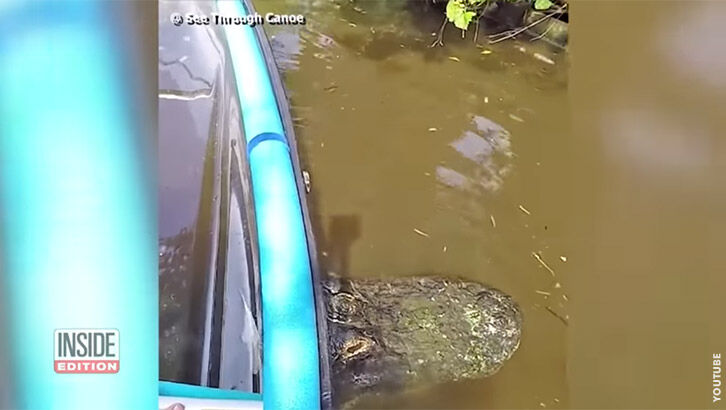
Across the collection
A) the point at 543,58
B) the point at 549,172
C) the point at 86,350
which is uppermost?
the point at 543,58

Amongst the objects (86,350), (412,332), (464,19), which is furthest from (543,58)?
(86,350)

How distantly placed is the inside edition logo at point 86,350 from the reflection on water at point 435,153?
277 millimetres

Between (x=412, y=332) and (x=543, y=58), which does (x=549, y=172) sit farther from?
(x=412, y=332)

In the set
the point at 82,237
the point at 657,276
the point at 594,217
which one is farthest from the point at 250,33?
the point at 657,276

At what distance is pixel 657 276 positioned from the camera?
900mm

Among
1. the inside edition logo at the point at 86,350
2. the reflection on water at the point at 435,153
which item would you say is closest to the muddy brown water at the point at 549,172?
the reflection on water at the point at 435,153

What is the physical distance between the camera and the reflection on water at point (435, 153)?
0.89 meters

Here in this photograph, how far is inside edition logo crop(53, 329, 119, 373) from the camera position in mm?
862

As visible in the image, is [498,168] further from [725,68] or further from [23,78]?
[23,78]

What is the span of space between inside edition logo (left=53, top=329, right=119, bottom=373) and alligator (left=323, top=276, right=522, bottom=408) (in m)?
0.26

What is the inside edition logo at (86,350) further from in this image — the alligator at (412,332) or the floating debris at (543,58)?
the floating debris at (543,58)

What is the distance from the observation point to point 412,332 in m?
0.89

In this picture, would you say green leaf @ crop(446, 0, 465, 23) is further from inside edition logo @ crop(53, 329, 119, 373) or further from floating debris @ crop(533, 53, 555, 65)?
inside edition logo @ crop(53, 329, 119, 373)

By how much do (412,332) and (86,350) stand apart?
39 cm
